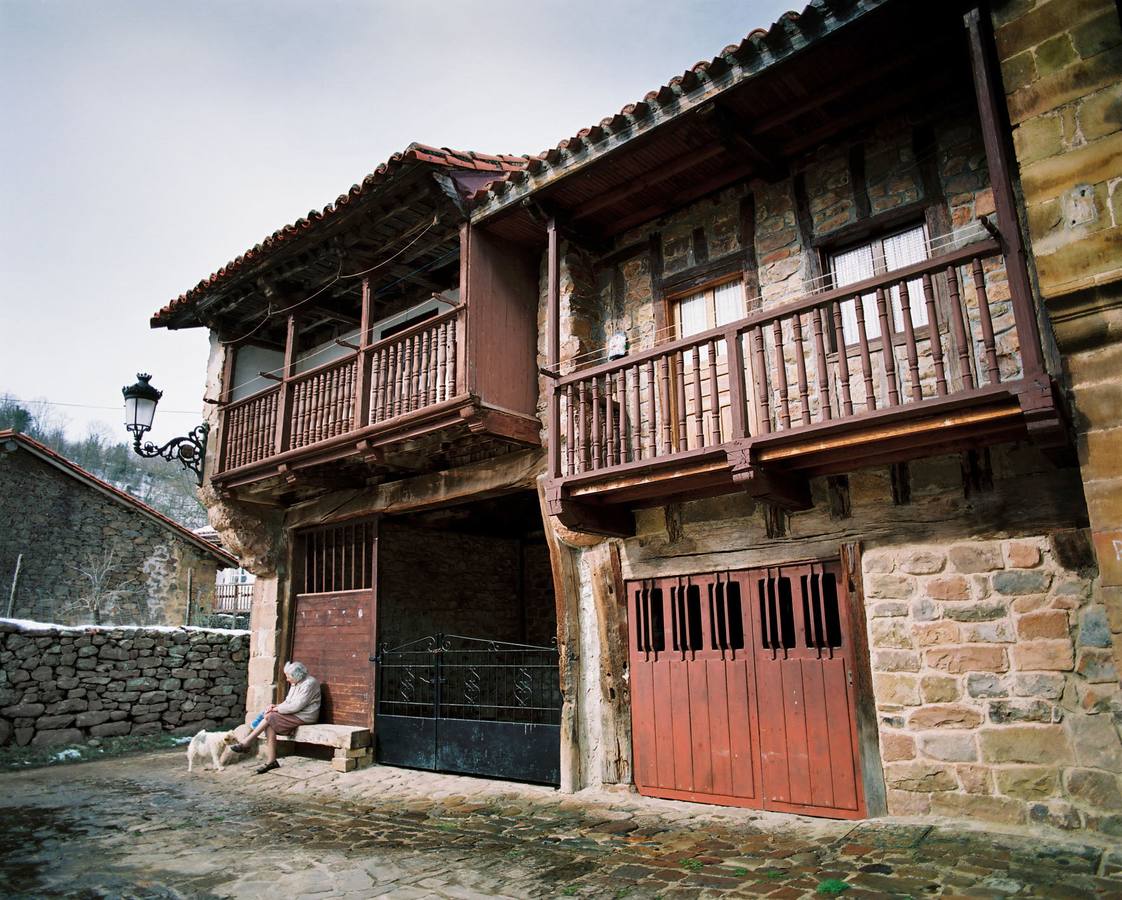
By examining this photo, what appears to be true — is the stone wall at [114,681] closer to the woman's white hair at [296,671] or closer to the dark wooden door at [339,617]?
the dark wooden door at [339,617]

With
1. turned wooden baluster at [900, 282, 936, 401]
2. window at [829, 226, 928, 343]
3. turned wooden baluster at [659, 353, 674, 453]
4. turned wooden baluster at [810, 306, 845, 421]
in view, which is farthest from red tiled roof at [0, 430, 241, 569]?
turned wooden baluster at [900, 282, 936, 401]

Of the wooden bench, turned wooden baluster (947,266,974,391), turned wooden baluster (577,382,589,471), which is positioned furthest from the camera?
the wooden bench

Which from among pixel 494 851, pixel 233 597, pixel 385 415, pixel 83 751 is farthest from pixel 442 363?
pixel 233 597

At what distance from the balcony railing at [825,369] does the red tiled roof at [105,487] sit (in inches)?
447

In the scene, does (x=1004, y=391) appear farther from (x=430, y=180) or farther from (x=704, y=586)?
(x=430, y=180)

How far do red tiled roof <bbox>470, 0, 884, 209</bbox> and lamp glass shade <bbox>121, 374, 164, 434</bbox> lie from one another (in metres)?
5.33

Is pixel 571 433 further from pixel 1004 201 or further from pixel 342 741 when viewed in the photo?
pixel 342 741

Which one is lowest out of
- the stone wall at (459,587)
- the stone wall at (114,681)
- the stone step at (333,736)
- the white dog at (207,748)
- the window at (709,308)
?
the white dog at (207,748)

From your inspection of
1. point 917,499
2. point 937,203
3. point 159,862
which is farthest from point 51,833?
point 937,203

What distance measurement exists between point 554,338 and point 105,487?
45.0 feet

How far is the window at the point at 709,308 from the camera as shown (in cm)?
683

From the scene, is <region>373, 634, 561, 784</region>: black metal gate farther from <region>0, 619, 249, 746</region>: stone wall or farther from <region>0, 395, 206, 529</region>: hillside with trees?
<region>0, 395, 206, 529</region>: hillside with trees

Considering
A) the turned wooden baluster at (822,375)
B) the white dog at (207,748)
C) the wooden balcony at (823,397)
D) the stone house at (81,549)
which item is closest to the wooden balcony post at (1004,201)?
the wooden balcony at (823,397)

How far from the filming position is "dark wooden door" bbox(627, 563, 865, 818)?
18.4 feet
